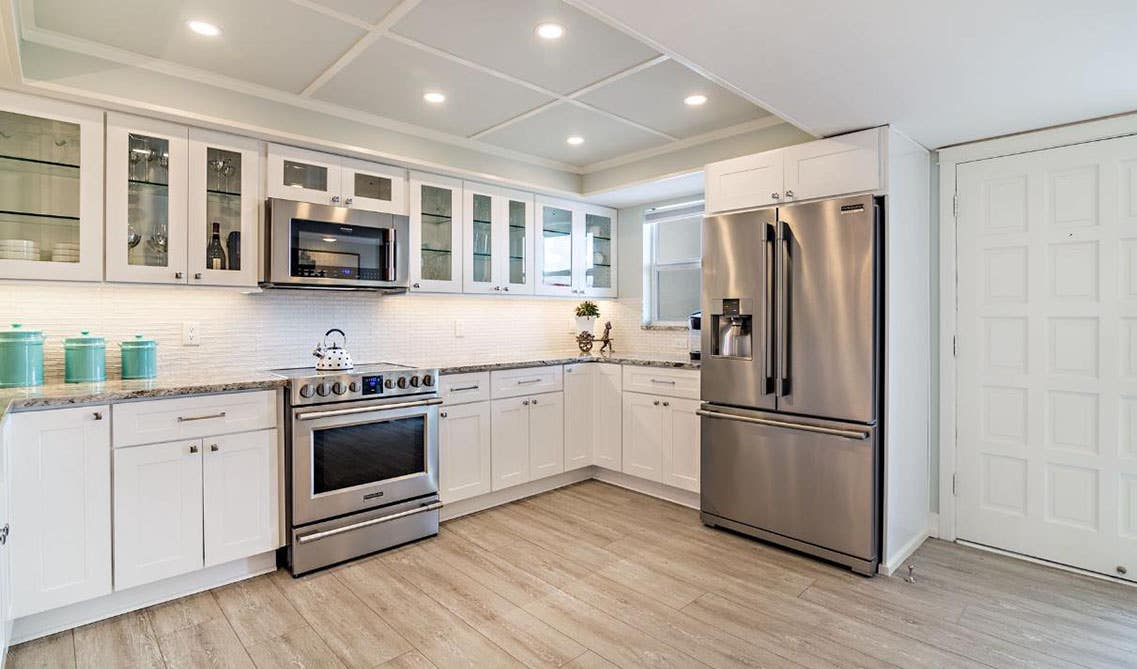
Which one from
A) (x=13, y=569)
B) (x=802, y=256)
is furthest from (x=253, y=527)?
(x=802, y=256)

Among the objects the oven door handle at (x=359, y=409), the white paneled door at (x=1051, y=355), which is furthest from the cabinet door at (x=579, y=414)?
the white paneled door at (x=1051, y=355)

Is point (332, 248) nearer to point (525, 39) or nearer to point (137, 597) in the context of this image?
point (525, 39)

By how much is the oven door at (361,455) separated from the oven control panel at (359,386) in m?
0.05

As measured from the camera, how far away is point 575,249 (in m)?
4.72

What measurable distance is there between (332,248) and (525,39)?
1.58 meters

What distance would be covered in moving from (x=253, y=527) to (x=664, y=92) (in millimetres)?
3036

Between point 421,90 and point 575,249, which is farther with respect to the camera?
point 575,249

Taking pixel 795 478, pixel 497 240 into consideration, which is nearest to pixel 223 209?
pixel 497 240

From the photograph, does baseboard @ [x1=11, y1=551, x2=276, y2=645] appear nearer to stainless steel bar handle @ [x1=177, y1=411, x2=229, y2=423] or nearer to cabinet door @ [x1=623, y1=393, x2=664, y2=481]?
stainless steel bar handle @ [x1=177, y1=411, x2=229, y2=423]

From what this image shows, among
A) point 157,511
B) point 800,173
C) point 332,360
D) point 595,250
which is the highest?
point 800,173

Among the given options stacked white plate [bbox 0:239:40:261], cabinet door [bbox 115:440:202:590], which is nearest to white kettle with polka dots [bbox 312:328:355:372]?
cabinet door [bbox 115:440:202:590]

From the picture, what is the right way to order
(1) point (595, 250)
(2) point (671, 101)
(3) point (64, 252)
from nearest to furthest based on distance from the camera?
(3) point (64, 252), (2) point (671, 101), (1) point (595, 250)

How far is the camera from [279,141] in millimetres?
3160

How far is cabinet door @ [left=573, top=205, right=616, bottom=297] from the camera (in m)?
4.76
